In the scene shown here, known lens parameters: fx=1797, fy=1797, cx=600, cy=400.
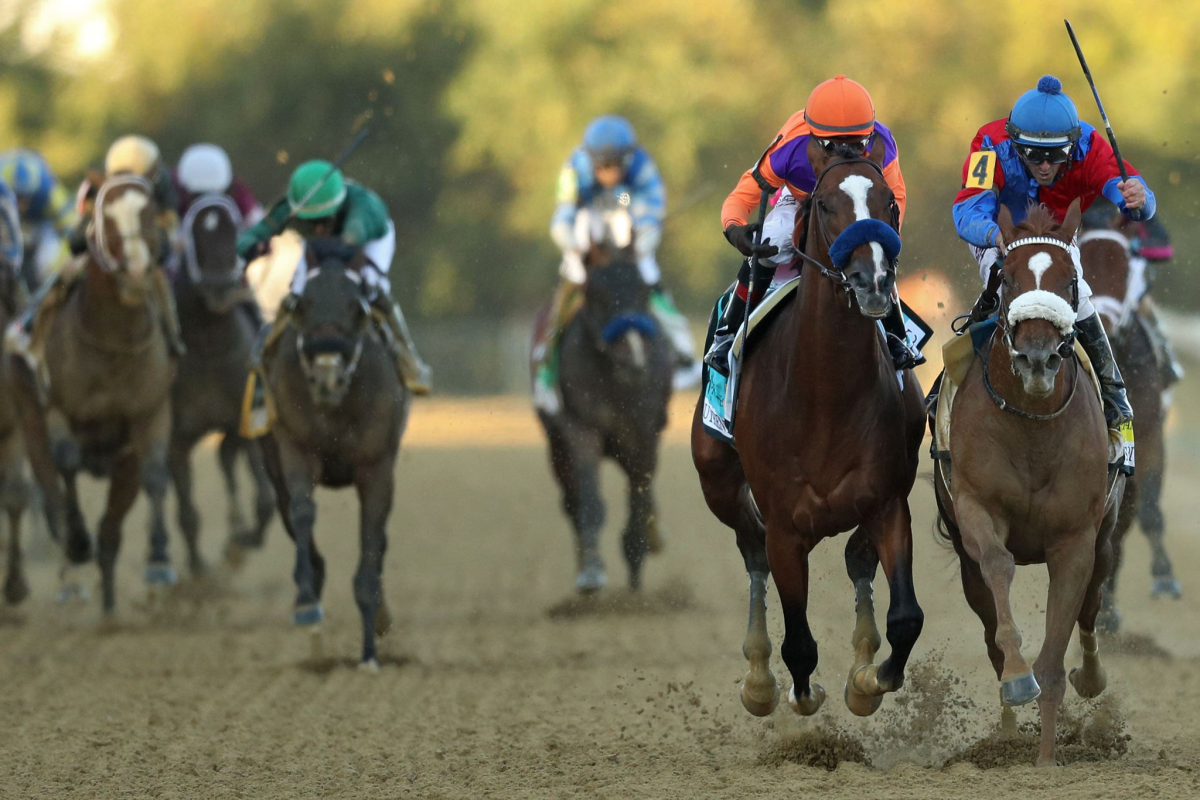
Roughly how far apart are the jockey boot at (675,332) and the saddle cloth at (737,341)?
4615 mm

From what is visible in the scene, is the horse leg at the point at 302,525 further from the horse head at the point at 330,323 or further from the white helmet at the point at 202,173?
the white helmet at the point at 202,173

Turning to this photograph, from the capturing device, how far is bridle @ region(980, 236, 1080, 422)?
5910mm

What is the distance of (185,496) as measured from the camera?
489 inches

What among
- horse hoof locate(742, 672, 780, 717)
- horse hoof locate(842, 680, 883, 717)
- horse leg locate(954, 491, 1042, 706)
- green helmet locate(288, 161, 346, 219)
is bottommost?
horse hoof locate(742, 672, 780, 717)

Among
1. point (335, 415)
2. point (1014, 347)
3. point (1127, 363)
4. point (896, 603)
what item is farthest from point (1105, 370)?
point (335, 415)

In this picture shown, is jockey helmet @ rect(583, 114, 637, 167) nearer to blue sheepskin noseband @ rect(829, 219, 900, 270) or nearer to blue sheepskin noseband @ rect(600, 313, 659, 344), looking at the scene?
blue sheepskin noseband @ rect(600, 313, 659, 344)

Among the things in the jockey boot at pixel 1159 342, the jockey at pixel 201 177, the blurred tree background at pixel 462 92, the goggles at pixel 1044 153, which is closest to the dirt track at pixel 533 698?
the jockey boot at pixel 1159 342

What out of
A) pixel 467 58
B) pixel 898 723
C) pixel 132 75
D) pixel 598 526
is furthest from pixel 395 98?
pixel 898 723

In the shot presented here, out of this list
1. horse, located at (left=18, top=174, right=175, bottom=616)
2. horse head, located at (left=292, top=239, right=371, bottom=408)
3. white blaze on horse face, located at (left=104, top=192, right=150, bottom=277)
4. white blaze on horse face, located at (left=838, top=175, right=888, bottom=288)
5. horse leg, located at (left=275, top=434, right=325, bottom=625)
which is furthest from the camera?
horse, located at (left=18, top=174, right=175, bottom=616)

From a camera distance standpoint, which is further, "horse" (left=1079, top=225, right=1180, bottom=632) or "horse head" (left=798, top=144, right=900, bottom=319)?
"horse" (left=1079, top=225, right=1180, bottom=632)

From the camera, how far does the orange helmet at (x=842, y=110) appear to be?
6.27m

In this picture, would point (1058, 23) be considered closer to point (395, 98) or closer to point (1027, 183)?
point (395, 98)

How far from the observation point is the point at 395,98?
3444cm

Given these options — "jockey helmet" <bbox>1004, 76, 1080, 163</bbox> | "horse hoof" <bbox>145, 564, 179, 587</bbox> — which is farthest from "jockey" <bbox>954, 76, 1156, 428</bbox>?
"horse hoof" <bbox>145, 564, 179, 587</bbox>
